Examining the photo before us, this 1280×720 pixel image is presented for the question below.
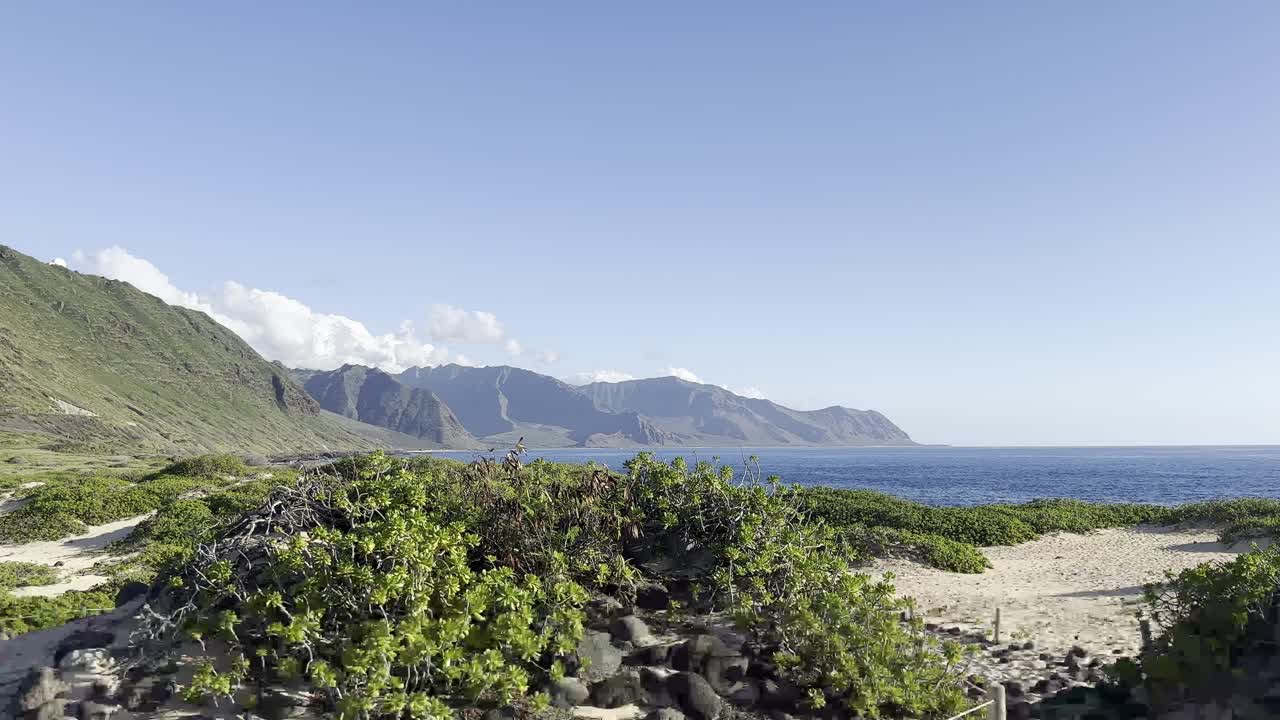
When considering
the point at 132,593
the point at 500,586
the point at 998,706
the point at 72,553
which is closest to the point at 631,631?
the point at 500,586

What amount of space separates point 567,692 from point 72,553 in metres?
19.7

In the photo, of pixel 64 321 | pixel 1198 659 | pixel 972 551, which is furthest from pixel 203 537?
pixel 64 321

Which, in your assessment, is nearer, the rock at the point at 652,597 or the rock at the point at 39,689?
the rock at the point at 39,689

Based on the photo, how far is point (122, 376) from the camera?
133000 millimetres

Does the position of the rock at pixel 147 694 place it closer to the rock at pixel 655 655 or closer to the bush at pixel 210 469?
the rock at pixel 655 655

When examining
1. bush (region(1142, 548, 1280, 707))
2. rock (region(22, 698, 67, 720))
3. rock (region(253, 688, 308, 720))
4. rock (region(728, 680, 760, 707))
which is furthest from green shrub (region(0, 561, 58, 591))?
bush (region(1142, 548, 1280, 707))

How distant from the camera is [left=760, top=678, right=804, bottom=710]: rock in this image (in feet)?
30.9

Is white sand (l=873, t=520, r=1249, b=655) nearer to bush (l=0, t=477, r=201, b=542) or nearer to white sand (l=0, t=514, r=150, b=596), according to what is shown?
white sand (l=0, t=514, r=150, b=596)

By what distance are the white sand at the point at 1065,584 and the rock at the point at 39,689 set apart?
14.3 meters

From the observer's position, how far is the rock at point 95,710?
27.6 feet

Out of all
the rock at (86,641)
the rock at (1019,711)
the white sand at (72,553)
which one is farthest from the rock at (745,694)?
the white sand at (72,553)

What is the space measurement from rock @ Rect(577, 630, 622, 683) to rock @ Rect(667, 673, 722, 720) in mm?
880

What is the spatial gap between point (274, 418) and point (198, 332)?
39111 mm

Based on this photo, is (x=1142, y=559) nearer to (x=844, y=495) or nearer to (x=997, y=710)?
(x=844, y=495)
